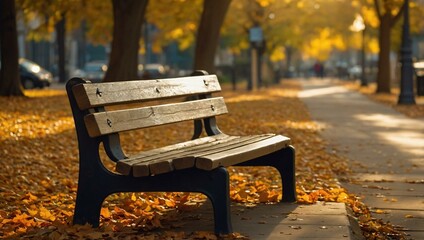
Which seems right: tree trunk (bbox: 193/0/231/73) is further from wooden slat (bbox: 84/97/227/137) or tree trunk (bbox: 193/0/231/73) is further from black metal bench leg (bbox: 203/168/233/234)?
black metal bench leg (bbox: 203/168/233/234)

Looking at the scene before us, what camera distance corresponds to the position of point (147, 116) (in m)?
8.12

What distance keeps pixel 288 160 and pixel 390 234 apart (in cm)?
132

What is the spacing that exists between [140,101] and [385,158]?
6.57 metres

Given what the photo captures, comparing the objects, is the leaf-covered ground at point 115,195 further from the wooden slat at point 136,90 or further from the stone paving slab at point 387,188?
the wooden slat at point 136,90

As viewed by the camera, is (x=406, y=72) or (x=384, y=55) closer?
(x=406, y=72)

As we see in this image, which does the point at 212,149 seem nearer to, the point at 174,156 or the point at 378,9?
the point at 174,156

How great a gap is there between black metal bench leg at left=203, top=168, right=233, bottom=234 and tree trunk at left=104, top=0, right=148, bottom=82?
66.3 ft

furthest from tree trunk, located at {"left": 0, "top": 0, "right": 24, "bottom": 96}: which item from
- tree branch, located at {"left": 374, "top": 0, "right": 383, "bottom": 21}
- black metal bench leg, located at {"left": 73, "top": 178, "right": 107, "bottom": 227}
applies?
black metal bench leg, located at {"left": 73, "top": 178, "right": 107, "bottom": 227}

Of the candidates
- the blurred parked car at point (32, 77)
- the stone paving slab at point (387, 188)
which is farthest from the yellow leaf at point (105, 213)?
the blurred parked car at point (32, 77)

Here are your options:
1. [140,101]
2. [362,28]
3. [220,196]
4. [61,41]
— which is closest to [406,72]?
[140,101]

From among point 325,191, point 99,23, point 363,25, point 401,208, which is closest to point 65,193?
point 325,191

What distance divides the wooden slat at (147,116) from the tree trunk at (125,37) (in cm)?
1757

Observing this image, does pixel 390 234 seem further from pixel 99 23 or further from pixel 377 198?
pixel 99 23

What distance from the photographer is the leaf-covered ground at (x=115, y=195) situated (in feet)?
24.8
